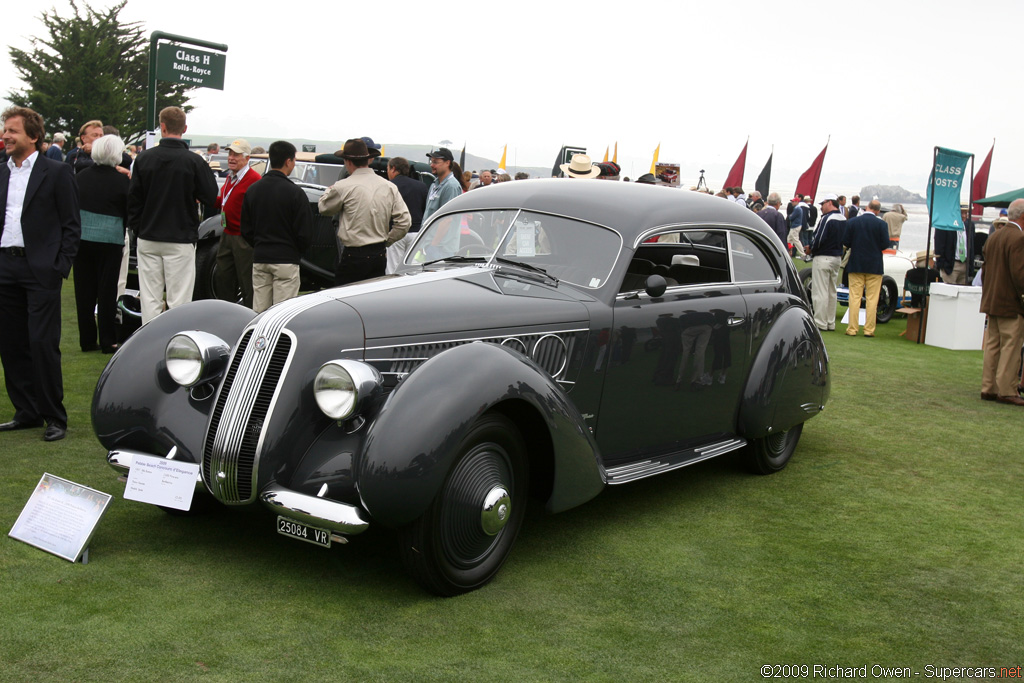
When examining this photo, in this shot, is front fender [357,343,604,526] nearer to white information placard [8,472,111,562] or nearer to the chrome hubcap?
the chrome hubcap

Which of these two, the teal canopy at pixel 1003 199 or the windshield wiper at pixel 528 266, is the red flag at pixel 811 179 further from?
the windshield wiper at pixel 528 266

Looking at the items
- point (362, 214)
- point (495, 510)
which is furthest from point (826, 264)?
point (495, 510)

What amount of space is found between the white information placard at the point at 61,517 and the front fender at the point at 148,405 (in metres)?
0.32

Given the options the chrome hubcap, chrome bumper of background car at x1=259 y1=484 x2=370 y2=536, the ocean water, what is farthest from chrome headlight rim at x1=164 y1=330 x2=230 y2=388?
the ocean water

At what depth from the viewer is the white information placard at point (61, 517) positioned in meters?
3.69

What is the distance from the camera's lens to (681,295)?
501 cm

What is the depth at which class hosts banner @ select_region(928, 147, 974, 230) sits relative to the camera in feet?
42.3

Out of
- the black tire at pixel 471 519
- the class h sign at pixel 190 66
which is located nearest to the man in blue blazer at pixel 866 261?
the class h sign at pixel 190 66

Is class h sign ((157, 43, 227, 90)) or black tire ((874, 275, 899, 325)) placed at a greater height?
class h sign ((157, 43, 227, 90))

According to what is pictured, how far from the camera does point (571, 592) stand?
379 cm

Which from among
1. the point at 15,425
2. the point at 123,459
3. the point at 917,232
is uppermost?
the point at 917,232

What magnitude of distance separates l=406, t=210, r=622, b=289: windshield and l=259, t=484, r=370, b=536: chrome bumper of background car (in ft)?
6.25

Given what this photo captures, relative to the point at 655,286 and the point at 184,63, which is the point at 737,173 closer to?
the point at 184,63

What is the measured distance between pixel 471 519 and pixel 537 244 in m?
1.81
